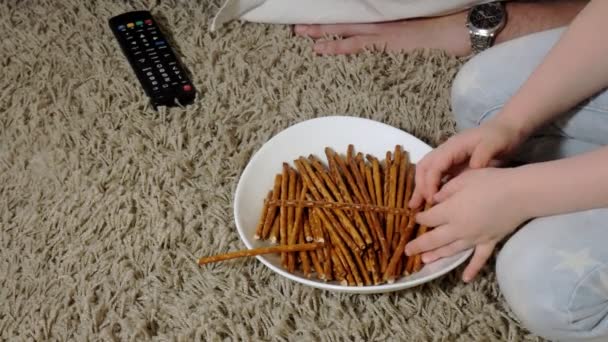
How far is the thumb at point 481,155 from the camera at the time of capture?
2.77 ft

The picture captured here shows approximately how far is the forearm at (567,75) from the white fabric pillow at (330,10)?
14.4 inches

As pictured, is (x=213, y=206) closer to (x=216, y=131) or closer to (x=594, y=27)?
(x=216, y=131)

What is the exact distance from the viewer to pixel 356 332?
0.87 m

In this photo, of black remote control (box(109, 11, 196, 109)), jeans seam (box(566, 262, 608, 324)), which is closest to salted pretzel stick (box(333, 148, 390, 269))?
jeans seam (box(566, 262, 608, 324))

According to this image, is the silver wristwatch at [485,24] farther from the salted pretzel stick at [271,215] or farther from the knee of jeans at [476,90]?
the salted pretzel stick at [271,215]

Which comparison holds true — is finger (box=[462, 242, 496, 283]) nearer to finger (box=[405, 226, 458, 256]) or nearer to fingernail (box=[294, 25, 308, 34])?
finger (box=[405, 226, 458, 256])

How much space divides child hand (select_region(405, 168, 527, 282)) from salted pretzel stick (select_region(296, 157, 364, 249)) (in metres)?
0.07

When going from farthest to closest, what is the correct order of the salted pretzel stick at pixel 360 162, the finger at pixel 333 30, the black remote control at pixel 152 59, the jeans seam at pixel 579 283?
the finger at pixel 333 30 → the black remote control at pixel 152 59 → the salted pretzel stick at pixel 360 162 → the jeans seam at pixel 579 283

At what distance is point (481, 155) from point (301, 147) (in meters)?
0.27

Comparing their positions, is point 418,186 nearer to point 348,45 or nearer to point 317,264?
point 317,264

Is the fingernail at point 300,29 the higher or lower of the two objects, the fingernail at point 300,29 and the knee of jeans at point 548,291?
the higher

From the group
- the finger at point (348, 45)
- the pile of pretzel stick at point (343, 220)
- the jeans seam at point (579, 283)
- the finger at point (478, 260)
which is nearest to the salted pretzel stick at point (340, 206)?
the pile of pretzel stick at point (343, 220)

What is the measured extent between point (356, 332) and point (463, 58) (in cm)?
56

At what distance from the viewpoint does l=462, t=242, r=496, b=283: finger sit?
33.1 inches
